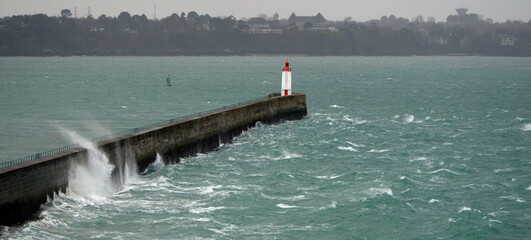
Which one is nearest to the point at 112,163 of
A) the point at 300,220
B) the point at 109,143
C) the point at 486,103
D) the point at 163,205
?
the point at 109,143

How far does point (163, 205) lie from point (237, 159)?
918cm

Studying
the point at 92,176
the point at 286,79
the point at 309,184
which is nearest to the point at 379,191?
the point at 309,184

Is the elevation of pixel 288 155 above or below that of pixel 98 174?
below

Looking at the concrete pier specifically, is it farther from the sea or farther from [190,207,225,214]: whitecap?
[190,207,225,214]: whitecap

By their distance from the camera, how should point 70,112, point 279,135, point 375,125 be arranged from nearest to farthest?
1. point 279,135
2. point 375,125
3. point 70,112

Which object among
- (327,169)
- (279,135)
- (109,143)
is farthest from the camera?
(279,135)

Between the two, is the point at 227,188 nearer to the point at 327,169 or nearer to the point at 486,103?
the point at 327,169

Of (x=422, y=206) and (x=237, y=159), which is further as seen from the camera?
(x=237, y=159)

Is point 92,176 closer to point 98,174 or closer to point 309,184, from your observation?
point 98,174

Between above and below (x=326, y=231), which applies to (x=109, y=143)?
above

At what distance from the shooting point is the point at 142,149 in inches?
1114

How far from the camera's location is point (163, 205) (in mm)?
23516

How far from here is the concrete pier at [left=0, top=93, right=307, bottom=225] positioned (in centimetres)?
2045

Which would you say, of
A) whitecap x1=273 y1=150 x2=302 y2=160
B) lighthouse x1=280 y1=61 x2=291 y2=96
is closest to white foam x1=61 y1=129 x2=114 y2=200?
whitecap x1=273 y1=150 x2=302 y2=160
